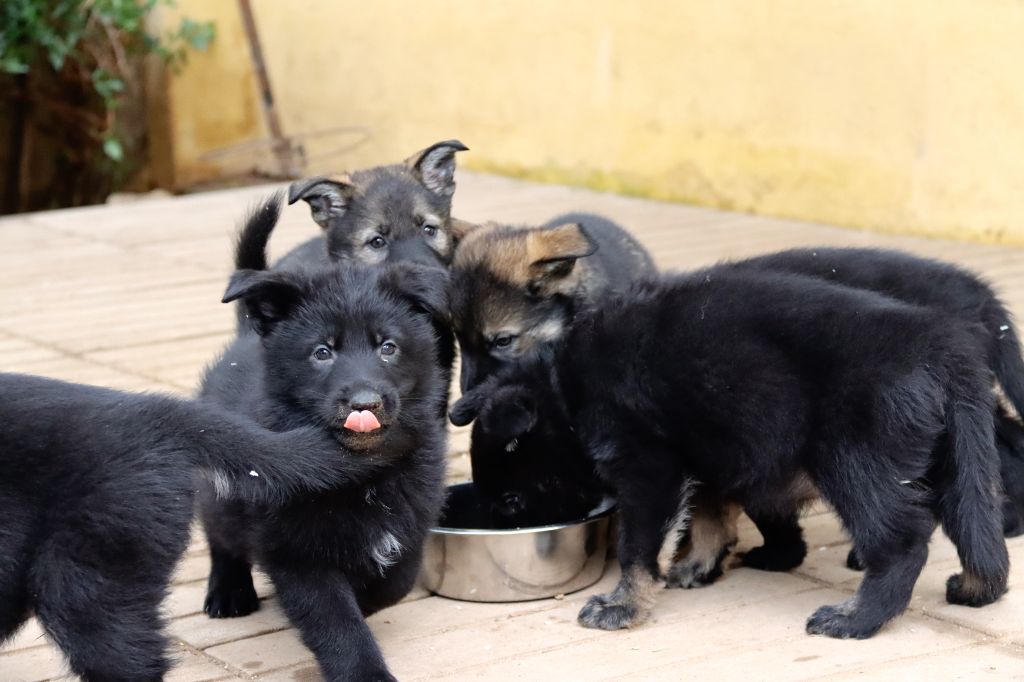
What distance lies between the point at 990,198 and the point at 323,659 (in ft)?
15.8

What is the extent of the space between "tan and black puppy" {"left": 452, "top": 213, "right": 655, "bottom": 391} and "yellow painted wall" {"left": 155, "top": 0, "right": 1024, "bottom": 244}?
3001mm

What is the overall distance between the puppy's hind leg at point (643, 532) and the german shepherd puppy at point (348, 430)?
1.49 feet

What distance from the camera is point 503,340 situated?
418 centimetres

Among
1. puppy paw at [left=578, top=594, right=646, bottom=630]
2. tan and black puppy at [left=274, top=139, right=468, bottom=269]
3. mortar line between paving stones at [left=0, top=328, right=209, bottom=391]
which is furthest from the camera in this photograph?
mortar line between paving stones at [left=0, top=328, right=209, bottom=391]

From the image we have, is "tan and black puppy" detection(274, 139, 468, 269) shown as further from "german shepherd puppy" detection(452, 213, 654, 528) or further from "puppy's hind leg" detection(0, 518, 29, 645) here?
"puppy's hind leg" detection(0, 518, 29, 645)

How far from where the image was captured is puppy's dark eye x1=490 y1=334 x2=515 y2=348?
417 centimetres

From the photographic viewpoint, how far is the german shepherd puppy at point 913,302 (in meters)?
3.50

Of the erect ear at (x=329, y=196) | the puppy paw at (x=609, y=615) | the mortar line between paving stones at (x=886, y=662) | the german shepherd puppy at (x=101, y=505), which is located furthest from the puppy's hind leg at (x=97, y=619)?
the erect ear at (x=329, y=196)

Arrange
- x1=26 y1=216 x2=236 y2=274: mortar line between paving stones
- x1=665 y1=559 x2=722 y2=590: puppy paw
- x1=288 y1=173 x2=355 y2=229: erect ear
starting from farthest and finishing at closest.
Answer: x1=26 y1=216 x2=236 y2=274: mortar line between paving stones < x1=288 y1=173 x2=355 y2=229: erect ear < x1=665 y1=559 x2=722 y2=590: puppy paw

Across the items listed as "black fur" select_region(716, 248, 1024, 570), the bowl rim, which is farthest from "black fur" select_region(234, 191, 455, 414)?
"black fur" select_region(716, 248, 1024, 570)

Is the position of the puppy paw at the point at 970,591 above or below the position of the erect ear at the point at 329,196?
below

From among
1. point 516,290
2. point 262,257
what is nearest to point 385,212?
point 516,290

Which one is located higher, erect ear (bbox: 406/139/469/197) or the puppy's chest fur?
erect ear (bbox: 406/139/469/197)

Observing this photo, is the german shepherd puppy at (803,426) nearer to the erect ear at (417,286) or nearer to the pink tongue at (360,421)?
the erect ear at (417,286)
